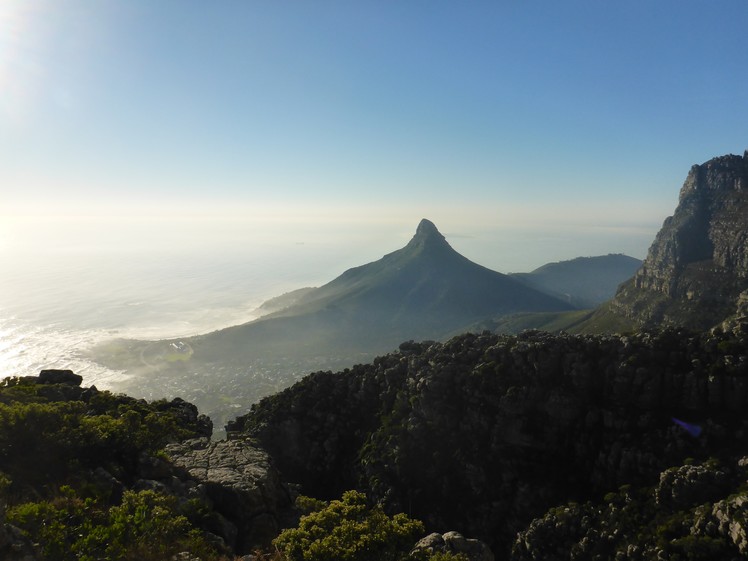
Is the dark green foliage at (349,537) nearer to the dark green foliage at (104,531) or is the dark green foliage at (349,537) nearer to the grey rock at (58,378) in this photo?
the dark green foliage at (104,531)

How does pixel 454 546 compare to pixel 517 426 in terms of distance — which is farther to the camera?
pixel 517 426

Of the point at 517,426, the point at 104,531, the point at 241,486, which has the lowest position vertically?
the point at 517,426

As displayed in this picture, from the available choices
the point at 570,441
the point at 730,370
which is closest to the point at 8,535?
the point at 570,441

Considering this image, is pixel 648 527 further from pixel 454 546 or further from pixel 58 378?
pixel 58 378

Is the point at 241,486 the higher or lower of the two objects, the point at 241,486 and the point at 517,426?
the higher

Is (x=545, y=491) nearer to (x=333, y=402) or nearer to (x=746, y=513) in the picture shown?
(x=746, y=513)

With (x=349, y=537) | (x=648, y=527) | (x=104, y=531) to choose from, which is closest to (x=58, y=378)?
(x=104, y=531)
